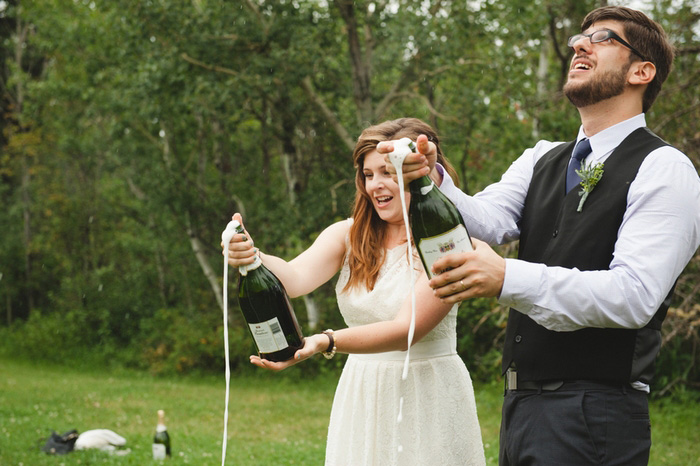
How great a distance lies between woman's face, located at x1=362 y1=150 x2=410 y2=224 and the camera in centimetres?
317

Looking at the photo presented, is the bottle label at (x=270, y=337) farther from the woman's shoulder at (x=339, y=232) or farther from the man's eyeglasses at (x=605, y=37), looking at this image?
the man's eyeglasses at (x=605, y=37)

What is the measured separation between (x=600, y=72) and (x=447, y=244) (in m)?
0.89

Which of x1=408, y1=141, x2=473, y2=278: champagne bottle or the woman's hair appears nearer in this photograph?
x1=408, y1=141, x2=473, y2=278: champagne bottle

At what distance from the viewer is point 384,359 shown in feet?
10.7

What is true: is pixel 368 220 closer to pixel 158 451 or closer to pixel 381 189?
pixel 381 189

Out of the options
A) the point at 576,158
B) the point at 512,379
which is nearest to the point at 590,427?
the point at 512,379

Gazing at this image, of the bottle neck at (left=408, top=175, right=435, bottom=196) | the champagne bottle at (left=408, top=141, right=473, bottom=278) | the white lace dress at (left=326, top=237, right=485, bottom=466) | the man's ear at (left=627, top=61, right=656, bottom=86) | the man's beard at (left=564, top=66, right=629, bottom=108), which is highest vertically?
the man's ear at (left=627, top=61, right=656, bottom=86)

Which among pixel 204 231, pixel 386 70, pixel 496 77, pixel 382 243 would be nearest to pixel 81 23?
pixel 204 231

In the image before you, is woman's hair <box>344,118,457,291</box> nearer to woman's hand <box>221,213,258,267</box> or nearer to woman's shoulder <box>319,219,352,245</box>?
woman's shoulder <box>319,219,352,245</box>

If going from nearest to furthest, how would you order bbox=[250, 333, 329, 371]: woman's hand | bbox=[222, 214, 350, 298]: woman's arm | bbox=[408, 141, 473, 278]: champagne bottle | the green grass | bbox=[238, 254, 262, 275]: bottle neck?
bbox=[408, 141, 473, 278]: champagne bottle → bbox=[250, 333, 329, 371]: woman's hand → bbox=[238, 254, 262, 275]: bottle neck → bbox=[222, 214, 350, 298]: woman's arm → the green grass

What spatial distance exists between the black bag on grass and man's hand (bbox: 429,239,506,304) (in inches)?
289

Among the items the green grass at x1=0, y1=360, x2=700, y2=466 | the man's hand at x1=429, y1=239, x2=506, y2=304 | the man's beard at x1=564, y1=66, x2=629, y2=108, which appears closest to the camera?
the man's hand at x1=429, y1=239, x2=506, y2=304

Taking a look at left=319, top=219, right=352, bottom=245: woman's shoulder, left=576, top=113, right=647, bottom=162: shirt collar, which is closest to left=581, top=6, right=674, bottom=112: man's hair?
left=576, top=113, right=647, bottom=162: shirt collar

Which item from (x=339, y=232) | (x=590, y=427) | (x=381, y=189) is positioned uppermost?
(x=381, y=189)
